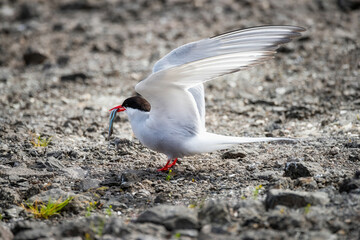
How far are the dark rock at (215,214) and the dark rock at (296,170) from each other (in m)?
0.99

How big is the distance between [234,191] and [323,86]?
3.44 m

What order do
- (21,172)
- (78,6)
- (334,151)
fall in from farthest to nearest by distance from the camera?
(78,6) < (334,151) < (21,172)

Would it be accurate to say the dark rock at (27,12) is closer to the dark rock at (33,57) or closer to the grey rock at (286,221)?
the dark rock at (33,57)

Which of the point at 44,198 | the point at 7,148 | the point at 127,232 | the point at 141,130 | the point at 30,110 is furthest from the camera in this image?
the point at 30,110

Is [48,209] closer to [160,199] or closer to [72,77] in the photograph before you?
[160,199]

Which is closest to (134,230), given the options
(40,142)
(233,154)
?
(233,154)

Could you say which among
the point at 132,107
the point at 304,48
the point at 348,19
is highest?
the point at 348,19

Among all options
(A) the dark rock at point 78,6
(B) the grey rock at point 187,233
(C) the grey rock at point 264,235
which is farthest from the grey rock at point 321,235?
(A) the dark rock at point 78,6

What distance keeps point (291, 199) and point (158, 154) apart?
1.95 metres

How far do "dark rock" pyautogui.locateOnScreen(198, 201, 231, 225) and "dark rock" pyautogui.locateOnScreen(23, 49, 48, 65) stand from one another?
6.32m

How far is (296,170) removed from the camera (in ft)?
13.3

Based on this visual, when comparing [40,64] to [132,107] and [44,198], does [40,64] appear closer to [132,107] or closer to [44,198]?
[132,107]

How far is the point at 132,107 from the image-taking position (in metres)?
4.61

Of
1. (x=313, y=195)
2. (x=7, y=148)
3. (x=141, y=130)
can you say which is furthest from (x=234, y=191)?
(x=7, y=148)
